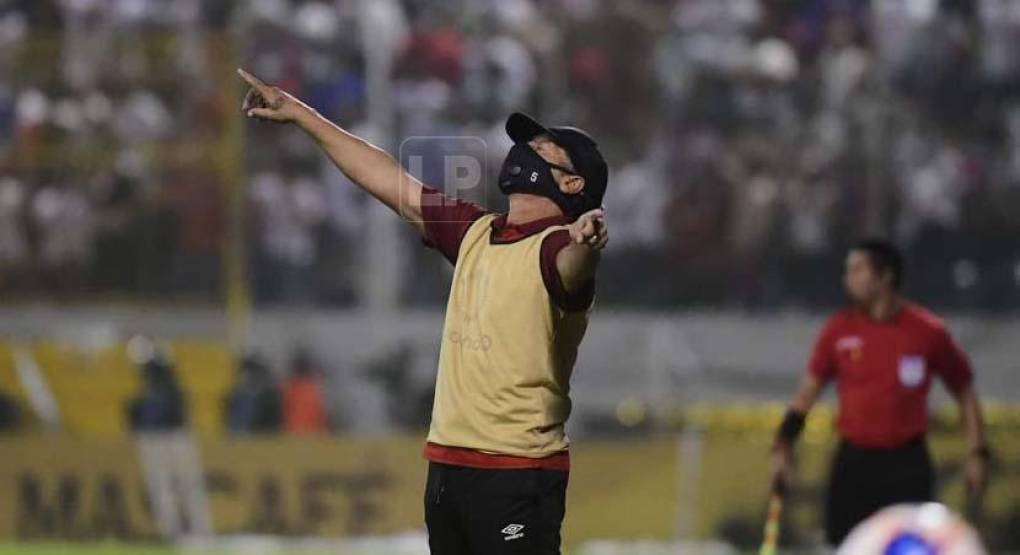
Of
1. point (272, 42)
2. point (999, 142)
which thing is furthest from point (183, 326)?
point (999, 142)

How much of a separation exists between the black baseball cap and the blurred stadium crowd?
401 inches

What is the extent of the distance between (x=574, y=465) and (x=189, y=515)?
3165mm

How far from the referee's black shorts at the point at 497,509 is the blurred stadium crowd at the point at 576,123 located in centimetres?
1034

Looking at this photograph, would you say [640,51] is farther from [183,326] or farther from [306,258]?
[183,326]

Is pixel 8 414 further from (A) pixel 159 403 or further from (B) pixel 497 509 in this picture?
(B) pixel 497 509

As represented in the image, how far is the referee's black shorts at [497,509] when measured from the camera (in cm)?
600

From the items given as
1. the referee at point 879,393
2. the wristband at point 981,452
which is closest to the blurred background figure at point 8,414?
the referee at point 879,393

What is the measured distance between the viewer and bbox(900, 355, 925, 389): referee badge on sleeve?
33.4 ft

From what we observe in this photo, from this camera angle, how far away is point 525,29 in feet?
58.6

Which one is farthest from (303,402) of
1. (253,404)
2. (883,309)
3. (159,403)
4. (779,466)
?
(883,309)

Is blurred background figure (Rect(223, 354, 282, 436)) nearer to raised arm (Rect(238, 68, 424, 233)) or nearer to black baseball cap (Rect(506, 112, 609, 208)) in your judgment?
raised arm (Rect(238, 68, 424, 233))

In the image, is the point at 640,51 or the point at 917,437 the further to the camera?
the point at 640,51

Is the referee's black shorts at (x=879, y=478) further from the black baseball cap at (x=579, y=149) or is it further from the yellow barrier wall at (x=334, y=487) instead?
the yellow barrier wall at (x=334, y=487)

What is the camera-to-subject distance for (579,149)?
604 centimetres
